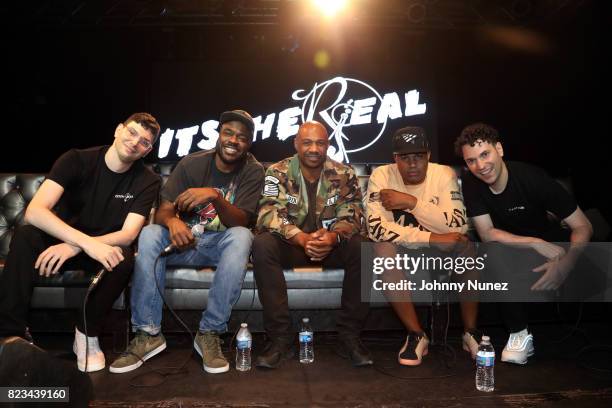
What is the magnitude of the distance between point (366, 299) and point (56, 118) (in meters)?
5.04

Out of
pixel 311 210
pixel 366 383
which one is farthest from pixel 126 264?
pixel 366 383

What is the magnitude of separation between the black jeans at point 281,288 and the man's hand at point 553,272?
0.96 meters

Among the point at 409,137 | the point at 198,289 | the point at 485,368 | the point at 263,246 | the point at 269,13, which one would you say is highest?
the point at 269,13

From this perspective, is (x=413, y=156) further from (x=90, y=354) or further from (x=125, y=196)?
(x=90, y=354)

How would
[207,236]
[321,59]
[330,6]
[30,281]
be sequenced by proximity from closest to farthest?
[30,281] < [207,236] < [330,6] < [321,59]

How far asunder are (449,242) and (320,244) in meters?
0.71

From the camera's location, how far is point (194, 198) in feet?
8.32

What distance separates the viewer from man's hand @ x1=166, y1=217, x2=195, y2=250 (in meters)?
2.47

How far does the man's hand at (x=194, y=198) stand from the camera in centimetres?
253

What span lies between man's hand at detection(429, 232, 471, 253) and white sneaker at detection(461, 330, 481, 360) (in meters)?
0.46

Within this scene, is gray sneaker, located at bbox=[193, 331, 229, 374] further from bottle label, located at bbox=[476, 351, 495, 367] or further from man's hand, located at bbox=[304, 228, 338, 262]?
bottle label, located at bbox=[476, 351, 495, 367]

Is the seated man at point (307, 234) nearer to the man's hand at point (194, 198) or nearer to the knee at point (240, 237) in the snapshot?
the knee at point (240, 237)

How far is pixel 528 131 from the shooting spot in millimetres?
5887

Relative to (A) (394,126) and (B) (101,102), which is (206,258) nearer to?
(A) (394,126)
